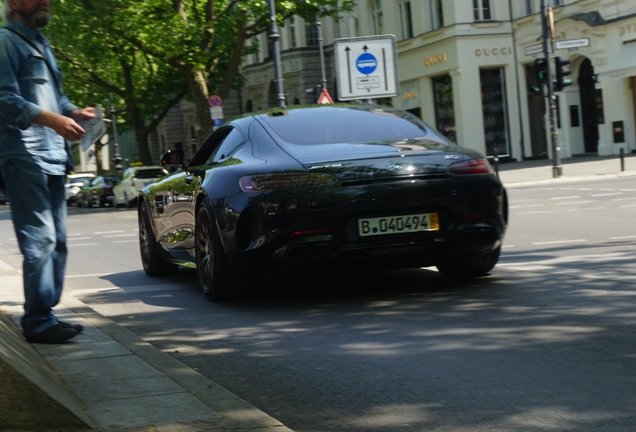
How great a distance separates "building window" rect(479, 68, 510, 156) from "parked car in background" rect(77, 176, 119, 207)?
14.4 m

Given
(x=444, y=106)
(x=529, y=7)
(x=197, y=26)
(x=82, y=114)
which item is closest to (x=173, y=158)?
(x=82, y=114)

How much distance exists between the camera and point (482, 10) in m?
43.1

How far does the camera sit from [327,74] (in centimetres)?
5416

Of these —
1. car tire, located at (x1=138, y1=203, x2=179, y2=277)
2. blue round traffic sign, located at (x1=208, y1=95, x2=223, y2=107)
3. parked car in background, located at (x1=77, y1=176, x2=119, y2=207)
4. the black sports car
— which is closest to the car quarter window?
the black sports car

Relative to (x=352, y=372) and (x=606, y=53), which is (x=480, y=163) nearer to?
(x=352, y=372)

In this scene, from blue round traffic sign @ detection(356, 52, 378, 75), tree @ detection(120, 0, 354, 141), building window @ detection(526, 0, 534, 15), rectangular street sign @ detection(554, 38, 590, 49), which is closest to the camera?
blue round traffic sign @ detection(356, 52, 378, 75)

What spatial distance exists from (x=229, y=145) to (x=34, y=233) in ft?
9.36

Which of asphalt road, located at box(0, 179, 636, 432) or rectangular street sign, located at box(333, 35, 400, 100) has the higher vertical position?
rectangular street sign, located at box(333, 35, 400, 100)

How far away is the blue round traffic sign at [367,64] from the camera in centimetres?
2838

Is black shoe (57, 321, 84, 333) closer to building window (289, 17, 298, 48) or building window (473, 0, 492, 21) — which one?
building window (473, 0, 492, 21)

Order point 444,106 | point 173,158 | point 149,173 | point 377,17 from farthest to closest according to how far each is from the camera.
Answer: point 377,17
point 444,106
point 149,173
point 173,158

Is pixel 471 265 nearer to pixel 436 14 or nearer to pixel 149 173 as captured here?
pixel 149 173

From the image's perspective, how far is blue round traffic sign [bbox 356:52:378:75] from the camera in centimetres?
2838

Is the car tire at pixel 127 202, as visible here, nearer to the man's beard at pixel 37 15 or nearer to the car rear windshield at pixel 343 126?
the car rear windshield at pixel 343 126
